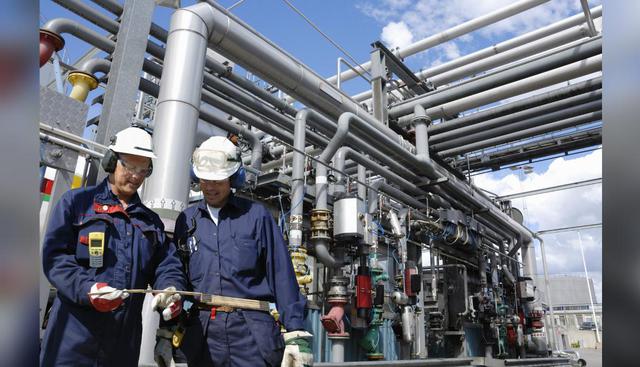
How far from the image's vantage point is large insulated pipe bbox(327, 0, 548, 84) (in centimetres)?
946

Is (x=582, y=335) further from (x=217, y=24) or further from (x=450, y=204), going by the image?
(x=217, y=24)

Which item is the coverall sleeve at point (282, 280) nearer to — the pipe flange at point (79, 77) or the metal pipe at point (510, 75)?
the pipe flange at point (79, 77)

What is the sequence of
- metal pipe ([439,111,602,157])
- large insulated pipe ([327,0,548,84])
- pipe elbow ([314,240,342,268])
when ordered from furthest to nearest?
large insulated pipe ([327,0,548,84]) < metal pipe ([439,111,602,157]) < pipe elbow ([314,240,342,268])

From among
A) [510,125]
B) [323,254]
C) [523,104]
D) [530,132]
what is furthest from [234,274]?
[530,132]

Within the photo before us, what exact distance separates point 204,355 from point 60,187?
1.45 m

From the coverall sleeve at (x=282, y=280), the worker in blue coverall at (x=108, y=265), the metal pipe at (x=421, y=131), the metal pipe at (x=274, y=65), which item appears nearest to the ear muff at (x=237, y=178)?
the coverall sleeve at (x=282, y=280)

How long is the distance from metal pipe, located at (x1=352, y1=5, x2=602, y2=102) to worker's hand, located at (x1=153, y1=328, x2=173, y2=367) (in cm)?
813

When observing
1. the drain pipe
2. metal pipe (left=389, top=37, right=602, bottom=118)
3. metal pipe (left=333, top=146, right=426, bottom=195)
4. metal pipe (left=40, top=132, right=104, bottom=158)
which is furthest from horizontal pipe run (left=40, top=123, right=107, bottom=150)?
metal pipe (left=389, top=37, right=602, bottom=118)

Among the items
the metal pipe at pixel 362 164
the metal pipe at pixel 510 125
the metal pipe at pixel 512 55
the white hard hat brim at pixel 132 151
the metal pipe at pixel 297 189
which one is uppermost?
the metal pipe at pixel 512 55

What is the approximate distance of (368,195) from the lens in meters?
7.20

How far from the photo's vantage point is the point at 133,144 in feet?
6.51

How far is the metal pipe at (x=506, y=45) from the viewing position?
30.5 feet

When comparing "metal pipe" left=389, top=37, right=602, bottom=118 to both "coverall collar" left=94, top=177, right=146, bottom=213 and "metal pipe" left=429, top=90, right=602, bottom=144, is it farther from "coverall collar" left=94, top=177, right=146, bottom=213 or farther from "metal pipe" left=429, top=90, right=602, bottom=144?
"coverall collar" left=94, top=177, right=146, bottom=213

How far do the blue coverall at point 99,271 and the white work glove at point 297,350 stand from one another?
20.6 inches
